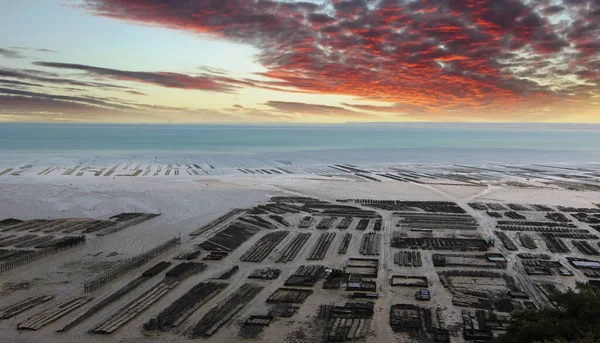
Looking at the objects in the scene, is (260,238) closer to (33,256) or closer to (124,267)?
(124,267)

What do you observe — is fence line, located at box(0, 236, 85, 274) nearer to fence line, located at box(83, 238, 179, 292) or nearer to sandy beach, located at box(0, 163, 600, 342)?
sandy beach, located at box(0, 163, 600, 342)

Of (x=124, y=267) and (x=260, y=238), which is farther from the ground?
(x=260, y=238)

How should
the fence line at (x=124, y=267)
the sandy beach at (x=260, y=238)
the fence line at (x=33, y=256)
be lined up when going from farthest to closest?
the fence line at (x=33, y=256) < the fence line at (x=124, y=267) < the sandy beach at (x=260, y=238)

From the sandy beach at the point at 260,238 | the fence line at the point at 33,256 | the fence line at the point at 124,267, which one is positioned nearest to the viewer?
the sandy beach at the point at 260,238

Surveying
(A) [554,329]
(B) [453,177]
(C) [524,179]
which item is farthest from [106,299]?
(C) [524,179]

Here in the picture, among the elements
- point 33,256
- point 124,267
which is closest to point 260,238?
point 124,267

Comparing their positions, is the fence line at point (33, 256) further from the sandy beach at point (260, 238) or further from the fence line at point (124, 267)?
the fence line at point (124, 267)

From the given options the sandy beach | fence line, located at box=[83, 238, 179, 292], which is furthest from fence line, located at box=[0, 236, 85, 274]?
fence line, located at box=[83, 238, 179, 292]

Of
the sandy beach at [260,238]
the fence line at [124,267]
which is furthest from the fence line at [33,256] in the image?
the fence line at [124,267]

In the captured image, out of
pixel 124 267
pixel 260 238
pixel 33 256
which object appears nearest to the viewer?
pixel 124 267

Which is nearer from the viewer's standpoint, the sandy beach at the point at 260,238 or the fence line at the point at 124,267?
the sandy beach at the point at 260,238
